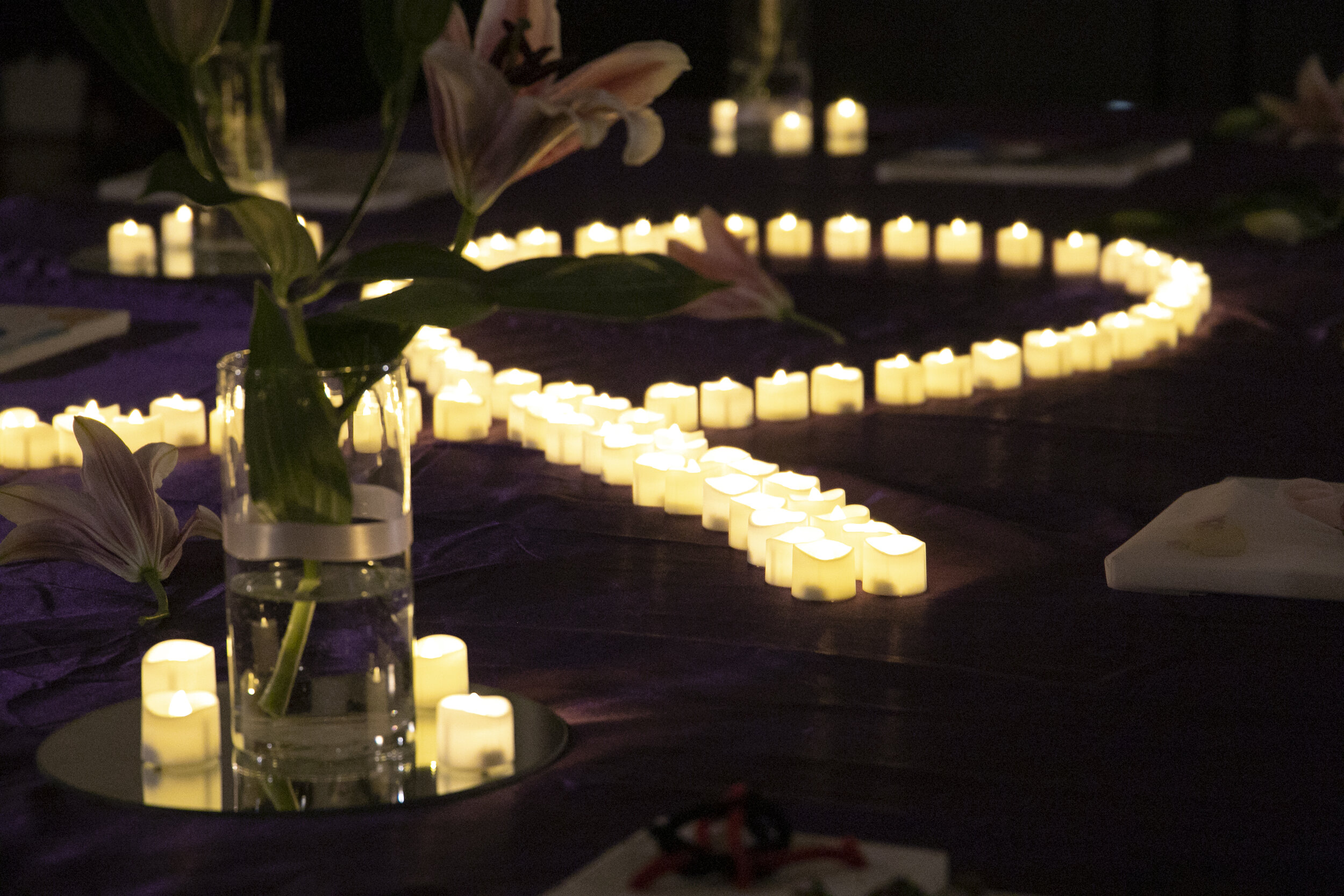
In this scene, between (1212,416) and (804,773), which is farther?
(1212,416)

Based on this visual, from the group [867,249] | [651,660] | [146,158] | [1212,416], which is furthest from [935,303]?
[146,158]

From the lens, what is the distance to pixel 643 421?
6.25ft

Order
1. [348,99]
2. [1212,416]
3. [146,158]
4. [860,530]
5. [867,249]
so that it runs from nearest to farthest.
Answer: [860,530] < [1212,416] < [867,249] < [146,158] < [348,99]

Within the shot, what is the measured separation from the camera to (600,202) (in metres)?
3.29

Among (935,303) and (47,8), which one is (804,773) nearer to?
(935,303)

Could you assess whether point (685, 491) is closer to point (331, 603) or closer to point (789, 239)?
point (331, 603)

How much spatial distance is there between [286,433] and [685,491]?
2.30 feet

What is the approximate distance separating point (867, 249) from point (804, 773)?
1.98m

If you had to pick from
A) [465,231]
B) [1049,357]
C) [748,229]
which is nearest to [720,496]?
[465,231]

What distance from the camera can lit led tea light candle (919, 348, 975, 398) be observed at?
2.14m

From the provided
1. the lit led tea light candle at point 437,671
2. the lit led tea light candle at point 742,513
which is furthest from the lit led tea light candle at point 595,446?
the lit led tea light candle at point 437,671

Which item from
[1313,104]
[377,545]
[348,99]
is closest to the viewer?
[377,545]

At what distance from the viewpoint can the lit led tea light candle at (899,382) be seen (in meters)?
2.12

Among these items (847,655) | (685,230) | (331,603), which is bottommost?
(847,655)
